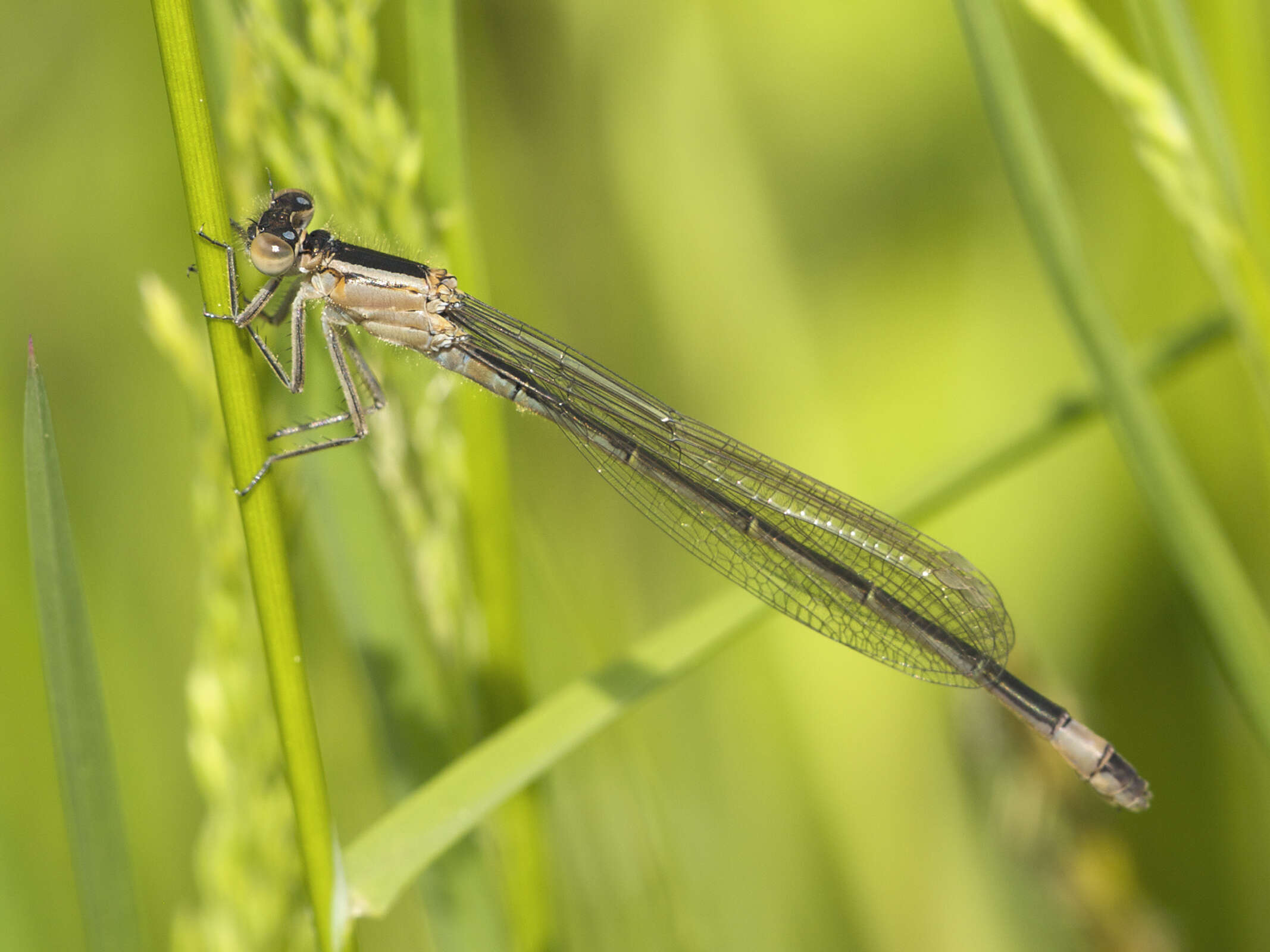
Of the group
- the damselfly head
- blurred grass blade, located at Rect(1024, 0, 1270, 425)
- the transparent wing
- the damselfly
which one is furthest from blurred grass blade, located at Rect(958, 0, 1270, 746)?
the damselfly head

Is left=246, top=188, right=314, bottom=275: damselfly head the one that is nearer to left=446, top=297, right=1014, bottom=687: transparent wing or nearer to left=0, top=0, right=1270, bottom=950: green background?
left=0, top=0, right=1270, bottom=950: green background

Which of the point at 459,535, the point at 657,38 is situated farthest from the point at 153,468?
the point at 657,38

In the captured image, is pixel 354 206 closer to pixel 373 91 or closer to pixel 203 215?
pixel 373 91

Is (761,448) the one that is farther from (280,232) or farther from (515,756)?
(515,756)

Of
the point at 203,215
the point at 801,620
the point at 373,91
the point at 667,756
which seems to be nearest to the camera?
the point at 203,215

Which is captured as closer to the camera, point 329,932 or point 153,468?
point 329,932

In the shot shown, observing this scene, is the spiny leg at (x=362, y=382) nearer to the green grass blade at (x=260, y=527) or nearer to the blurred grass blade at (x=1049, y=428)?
the green grass blade at (x=260, y=527)

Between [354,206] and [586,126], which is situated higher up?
[586,126]

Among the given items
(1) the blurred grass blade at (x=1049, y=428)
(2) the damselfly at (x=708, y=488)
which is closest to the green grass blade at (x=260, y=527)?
(2) the damselfly at (x=708, y=488)

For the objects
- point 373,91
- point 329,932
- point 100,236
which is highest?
point 100,236
